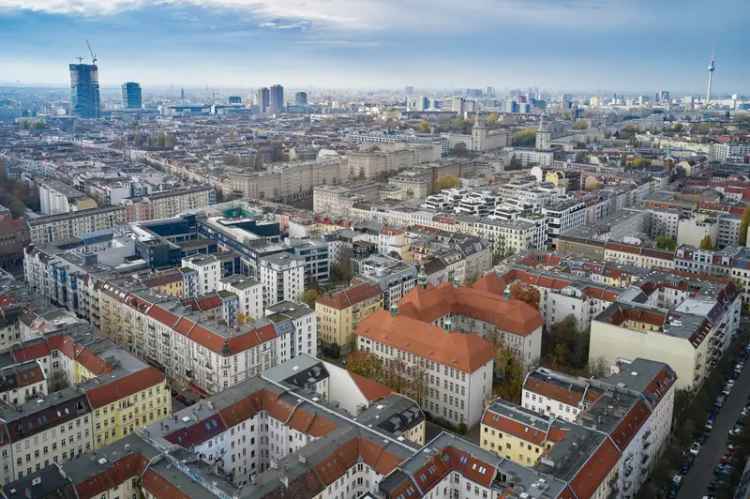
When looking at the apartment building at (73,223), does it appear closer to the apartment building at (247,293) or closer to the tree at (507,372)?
the apartment building at (247,293)

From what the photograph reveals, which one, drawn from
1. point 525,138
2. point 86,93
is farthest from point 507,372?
point 86,93

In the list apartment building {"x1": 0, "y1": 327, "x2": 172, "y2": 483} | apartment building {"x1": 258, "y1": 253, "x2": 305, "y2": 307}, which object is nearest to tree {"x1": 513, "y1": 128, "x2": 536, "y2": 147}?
apartment building {"x1": 258, "y1": 253, "x2": 305, "y2": 307}

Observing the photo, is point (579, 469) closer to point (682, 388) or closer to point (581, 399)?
point (581, 399)

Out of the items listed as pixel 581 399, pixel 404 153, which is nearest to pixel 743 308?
pixel 581 399

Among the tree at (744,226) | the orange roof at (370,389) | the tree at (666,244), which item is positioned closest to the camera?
the orange roof at (370,389)

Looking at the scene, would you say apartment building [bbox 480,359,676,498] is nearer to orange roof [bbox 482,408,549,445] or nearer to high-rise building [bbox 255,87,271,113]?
orange roof [bbox 482,408,549,445]

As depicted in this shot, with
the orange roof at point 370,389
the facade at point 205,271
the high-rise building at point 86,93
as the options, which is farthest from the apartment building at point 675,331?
the high-rise building at point 86,93

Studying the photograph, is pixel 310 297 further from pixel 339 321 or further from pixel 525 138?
pixel 525 138
